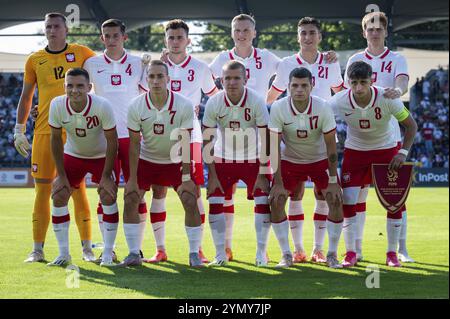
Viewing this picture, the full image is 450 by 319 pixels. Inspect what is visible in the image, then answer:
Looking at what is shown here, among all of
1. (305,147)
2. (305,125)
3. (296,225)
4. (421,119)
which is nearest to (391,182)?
(305,147)

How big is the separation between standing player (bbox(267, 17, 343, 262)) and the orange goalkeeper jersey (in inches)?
80.3

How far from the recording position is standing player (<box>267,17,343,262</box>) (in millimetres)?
7688

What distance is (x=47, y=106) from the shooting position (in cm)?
771

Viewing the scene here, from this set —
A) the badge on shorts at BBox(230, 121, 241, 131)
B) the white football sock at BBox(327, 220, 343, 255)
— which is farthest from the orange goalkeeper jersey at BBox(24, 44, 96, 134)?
the white football sock at BBox(327, 220, 343, 255)

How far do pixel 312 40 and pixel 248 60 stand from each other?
26.4 inches

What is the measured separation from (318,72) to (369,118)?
87 cm

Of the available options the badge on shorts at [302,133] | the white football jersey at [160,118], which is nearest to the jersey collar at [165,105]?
the white football jersey at [160,118]

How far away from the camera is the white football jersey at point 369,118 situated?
7184 mm

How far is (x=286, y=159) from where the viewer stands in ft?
24.1

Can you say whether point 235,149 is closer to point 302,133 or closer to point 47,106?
point 302,133

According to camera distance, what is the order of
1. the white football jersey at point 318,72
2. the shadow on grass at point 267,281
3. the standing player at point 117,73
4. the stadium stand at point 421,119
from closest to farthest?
the shadow on grass at point 267,281 → the standing player at point 117,73 → the white football jersey at point 318,72 → the stadium stand at point 421,119

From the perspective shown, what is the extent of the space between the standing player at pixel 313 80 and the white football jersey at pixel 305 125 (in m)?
0.51

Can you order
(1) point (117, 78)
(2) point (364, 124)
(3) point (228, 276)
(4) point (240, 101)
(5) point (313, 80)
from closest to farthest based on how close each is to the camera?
(3) point (228, 276), (4) point (240, 101), (2) point (364, 124), (1) point (117, 78), (5) point (313, 80)

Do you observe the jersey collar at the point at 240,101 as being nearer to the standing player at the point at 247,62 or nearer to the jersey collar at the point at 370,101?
the standing player at the point at 247,62
